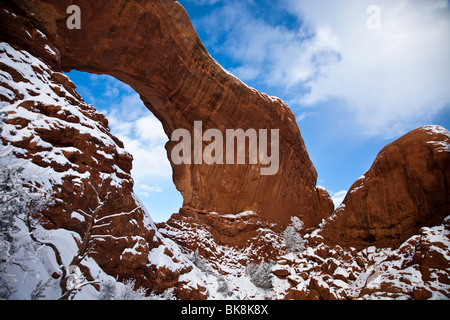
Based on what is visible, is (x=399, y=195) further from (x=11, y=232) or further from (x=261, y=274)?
(x=11, y=232)

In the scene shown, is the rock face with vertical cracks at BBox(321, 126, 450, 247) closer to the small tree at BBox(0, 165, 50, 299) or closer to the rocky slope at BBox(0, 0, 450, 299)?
the rocky slope at BBox(0, 0, 450, 299)

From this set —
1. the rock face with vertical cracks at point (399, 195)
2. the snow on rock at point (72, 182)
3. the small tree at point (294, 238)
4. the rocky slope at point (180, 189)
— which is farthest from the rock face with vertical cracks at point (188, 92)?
the rock face with vertical cracks at point (399, 195)

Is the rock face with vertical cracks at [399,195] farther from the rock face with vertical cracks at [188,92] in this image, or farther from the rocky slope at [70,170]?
the rocky slope at [70,170]

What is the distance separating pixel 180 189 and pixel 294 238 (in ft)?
39.6

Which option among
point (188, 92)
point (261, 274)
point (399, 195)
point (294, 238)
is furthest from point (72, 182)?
point (399, 195)

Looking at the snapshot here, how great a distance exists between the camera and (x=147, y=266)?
13.0 meters

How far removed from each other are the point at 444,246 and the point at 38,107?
865 inches

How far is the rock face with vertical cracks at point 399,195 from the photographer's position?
709 inches

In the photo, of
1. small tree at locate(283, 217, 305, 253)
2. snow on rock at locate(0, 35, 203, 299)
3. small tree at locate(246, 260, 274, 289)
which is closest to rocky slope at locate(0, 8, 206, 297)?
snow on rock at locate(0, 35, 203, 299)

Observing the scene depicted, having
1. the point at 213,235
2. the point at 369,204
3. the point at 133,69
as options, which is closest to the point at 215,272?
the point at 213,235

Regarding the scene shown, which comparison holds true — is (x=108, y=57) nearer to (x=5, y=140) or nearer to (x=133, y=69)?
(x=133, y=69)

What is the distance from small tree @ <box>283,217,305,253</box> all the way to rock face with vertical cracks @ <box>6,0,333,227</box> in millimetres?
1071

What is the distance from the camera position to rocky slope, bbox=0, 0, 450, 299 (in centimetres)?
934

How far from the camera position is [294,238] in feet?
77.1
